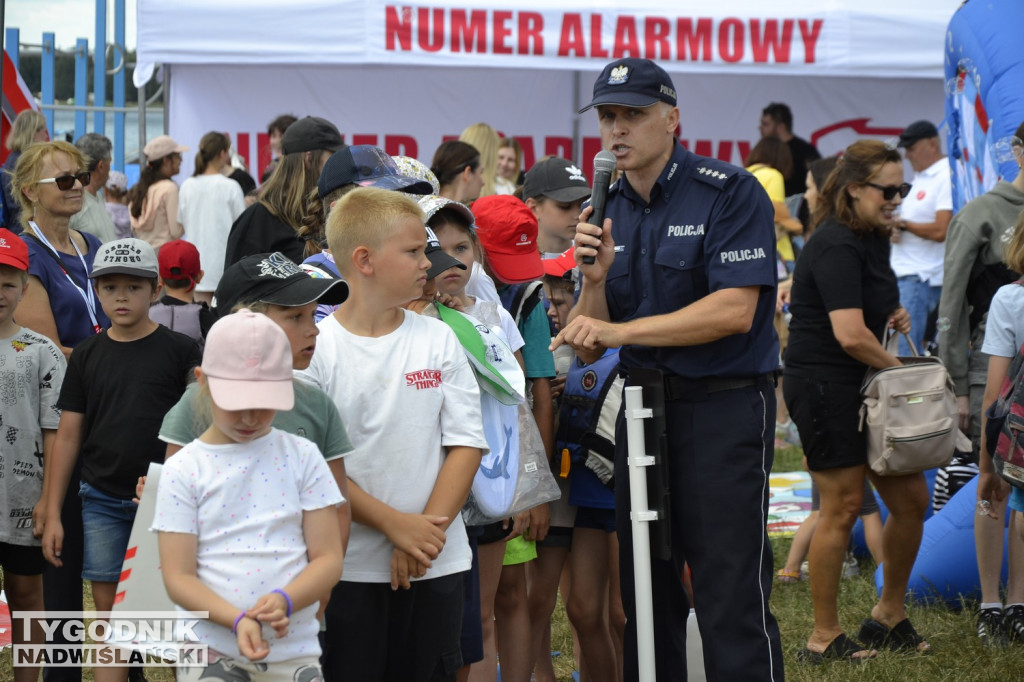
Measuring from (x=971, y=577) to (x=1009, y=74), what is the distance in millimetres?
2795

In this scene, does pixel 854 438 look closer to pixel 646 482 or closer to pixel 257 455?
pixel 646 482

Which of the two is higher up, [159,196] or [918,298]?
[159,196]

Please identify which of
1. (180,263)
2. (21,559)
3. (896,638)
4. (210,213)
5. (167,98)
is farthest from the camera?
(167,98)

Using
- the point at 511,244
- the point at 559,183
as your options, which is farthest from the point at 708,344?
the point at 559,183

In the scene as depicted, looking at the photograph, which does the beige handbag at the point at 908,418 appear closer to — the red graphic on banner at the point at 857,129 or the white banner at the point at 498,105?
the white banner at the point at 498,105

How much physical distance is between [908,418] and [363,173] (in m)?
2.39

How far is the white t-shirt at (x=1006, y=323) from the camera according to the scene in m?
4.91

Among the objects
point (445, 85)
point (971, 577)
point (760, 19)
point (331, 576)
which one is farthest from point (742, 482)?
point (445, 85)

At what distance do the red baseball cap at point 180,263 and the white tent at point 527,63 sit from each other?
4.97m

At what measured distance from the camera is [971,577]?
574 cm

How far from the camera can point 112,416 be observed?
3.96m

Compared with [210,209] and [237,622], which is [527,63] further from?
[237,622]

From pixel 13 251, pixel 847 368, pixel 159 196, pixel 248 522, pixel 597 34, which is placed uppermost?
pixel 597 34

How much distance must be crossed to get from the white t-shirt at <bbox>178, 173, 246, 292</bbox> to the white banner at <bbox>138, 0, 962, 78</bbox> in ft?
4.51
